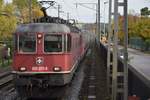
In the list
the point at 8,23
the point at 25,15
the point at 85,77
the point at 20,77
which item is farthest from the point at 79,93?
the point at 25,15

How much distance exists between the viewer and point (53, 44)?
17.3m

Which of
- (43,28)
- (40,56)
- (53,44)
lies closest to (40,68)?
(40,56)

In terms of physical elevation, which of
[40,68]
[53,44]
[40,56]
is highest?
[53,44]

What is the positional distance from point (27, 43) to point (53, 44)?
95 centimetres

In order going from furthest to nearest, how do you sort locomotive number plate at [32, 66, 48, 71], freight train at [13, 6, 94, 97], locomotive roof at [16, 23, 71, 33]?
locomotive roof at [16, 23, 71, 33] → locomotive number plate at [32, 66, 48, 71] → freight train at [13, 6, 94, 97]

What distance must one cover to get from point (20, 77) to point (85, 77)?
33.6 feet

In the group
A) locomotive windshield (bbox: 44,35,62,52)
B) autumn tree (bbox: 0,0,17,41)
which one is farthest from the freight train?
autumn tree (bbox: 0,0,17,41)

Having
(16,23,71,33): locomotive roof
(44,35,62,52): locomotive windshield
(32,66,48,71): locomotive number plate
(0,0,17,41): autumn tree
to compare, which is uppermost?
(0,0,17,41): autumn tree

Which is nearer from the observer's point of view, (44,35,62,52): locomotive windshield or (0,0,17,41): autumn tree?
(44,35,62,52): locomotive windshield

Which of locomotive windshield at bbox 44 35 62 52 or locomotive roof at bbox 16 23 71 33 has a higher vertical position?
locomotive roof at bbox 16 23 71 33

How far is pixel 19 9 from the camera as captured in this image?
6744cm

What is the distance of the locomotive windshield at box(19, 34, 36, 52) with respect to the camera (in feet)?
56.7

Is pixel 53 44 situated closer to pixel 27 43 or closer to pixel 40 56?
pixel 40 56

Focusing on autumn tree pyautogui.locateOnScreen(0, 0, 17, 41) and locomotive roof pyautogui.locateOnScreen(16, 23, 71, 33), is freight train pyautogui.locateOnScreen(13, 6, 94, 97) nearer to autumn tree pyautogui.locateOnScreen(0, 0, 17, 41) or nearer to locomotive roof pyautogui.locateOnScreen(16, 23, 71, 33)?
locomotive roof pyautogui.locateOnScreen(16, 23, 71, 33)
